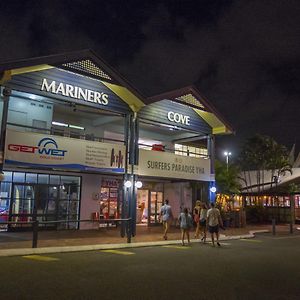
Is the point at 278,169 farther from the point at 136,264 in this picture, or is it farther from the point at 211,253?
the point at 136,264

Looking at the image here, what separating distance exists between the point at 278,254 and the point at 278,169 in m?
26.9

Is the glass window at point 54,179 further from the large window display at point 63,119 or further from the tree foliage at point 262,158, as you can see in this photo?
the tree foliage at point 262,158

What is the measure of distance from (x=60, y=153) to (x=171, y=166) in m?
6.96

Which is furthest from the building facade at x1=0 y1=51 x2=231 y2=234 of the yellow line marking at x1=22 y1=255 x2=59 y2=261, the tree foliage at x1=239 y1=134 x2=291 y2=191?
the tree foliage at x1=239 y1=134 x2=291 y2=191

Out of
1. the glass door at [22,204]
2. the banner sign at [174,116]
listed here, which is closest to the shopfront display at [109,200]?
the glass door at [22,204]

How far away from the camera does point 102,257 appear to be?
12.1 meters

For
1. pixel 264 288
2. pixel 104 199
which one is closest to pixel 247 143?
pixel 104 199

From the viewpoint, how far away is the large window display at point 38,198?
62.8 ft

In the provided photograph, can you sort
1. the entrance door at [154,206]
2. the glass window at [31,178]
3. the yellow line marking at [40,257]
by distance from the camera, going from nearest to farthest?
the yellow line marking at [40,257] < the glass window at [31,178] < the entrance door at [154,206]

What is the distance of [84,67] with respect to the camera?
58.9ft

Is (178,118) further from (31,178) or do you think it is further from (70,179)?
(31,178)

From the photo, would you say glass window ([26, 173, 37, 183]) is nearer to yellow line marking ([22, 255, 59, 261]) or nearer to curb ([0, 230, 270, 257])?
curb ([0, 230, 270, 257])

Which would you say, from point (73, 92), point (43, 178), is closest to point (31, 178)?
point (43, 178)

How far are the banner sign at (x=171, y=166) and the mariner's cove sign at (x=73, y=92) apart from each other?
11.3 feet
